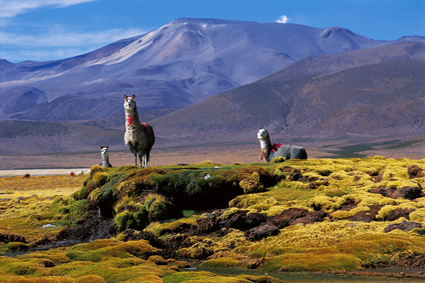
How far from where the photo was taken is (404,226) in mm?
16484

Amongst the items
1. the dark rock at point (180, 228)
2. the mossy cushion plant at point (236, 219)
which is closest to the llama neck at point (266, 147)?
the mossy cushion plant at point (236, 219)

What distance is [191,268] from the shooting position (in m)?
15.1

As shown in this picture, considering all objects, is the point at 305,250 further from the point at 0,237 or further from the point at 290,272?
the point at 0,237

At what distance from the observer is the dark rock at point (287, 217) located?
59.2 feet

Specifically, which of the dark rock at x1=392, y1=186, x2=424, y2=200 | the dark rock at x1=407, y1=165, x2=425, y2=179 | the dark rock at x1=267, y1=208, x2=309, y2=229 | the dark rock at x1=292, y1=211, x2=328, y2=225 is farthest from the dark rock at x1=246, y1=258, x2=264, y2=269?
the dark rock at x1=407, y1=165, x2=425, y2=179

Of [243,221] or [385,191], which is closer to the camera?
[243,221]

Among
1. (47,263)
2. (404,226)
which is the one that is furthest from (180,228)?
(404,226)

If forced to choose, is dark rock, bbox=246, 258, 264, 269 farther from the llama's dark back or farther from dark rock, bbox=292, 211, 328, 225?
the llama's dark back

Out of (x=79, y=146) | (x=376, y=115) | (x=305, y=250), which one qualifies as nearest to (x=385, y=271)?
(x=305, y=250)

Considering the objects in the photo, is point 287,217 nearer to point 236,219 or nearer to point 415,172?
point 236,219

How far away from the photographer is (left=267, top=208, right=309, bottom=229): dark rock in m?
18.0

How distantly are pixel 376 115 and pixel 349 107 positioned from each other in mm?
14201

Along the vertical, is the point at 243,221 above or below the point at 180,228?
above

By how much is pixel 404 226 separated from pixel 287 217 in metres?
4.35
